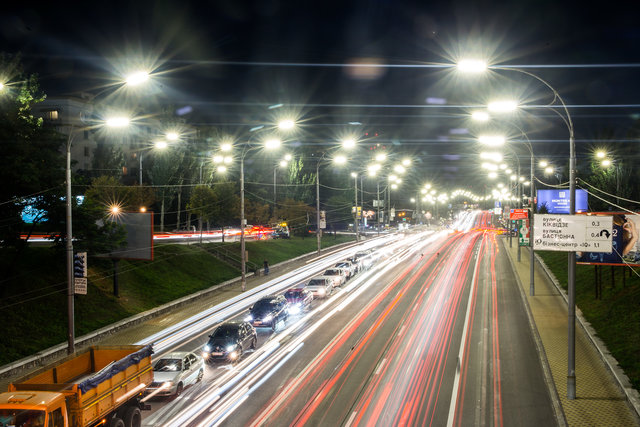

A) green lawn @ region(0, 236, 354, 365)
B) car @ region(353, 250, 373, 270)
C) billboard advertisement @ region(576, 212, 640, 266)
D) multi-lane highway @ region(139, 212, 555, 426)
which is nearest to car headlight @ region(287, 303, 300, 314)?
multi-lane highway @ region(139, 212, 555, 426)

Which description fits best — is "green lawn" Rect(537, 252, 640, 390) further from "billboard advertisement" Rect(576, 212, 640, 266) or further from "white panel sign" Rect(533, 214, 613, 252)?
"white panel sign" Rect(533, 214, 613, 252)

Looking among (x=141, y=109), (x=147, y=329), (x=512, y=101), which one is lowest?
(x=147, y=329)

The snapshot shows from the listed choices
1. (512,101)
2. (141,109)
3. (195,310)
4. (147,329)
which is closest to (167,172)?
(141,109)

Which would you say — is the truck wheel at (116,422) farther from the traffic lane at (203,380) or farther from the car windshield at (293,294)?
the car windshield at (293,294)

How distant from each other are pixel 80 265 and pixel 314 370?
10.5 meters

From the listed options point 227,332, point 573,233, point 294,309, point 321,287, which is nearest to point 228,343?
point 227,332

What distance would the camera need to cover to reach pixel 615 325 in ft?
67.3

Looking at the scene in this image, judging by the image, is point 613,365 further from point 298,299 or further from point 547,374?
point 298,299

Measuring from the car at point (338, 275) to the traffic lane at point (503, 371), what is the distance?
1028 centimetres

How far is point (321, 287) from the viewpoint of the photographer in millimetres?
32906

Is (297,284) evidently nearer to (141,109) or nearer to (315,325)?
(315,325)

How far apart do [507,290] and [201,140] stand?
4507cm

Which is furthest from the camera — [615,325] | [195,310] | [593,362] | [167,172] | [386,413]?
[167,172]

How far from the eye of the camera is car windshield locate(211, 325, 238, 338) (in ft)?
64.7
